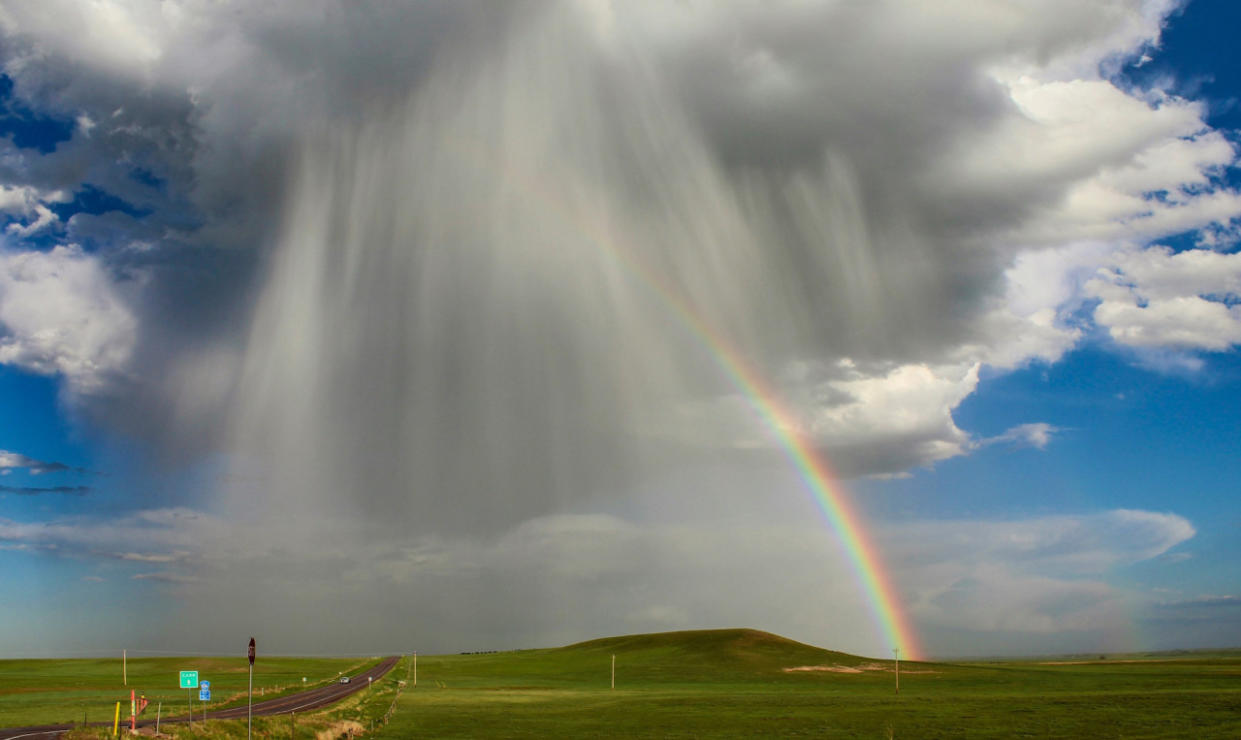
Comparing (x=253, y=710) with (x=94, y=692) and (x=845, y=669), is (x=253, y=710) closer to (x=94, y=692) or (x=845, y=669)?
A: (x=94, y=692)

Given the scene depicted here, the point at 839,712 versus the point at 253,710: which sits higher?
the point at 253,710

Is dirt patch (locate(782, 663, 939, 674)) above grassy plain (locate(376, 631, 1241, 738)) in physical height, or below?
below

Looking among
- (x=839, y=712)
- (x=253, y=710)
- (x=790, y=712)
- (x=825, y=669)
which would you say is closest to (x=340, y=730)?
(x=253, y=710)

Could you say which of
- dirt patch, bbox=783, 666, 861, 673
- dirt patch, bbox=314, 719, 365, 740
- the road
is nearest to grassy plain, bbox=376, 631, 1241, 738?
dirt patch, bbox=314, 719, 365, 740

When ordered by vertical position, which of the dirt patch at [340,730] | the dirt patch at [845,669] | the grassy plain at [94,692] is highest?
the dirt patch at [340,730]

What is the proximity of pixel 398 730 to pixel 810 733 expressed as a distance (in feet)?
106

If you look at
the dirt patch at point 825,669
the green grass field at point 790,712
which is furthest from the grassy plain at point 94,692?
the dirt patch at point 825,669

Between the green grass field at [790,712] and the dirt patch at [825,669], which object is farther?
the dirt patch at [825,669]

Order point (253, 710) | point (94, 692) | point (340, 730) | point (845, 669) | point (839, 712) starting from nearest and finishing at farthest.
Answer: point (340, 730), point (253, 710), point (839, 712), point (94, 692), point (845, 669)

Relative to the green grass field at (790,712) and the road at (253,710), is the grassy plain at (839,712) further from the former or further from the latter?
the road at (253,710)

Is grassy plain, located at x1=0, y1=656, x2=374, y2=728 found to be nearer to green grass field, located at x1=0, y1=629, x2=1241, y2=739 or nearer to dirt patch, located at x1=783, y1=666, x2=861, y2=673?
green grass field, located at x1=0, y1=629, x2=1241, y2=739

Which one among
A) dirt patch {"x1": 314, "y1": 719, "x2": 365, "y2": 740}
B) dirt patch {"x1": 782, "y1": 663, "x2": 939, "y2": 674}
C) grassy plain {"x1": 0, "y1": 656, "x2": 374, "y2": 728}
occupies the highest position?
dirt patch {"x1": 314, "y1": 719, "x2": 365, "y2": 740}

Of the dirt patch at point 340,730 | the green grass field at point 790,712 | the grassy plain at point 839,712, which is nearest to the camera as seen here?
the dirt patch at point 340,730

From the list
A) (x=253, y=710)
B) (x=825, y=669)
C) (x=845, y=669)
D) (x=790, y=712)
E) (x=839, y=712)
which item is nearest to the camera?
(x=253, y=710)
